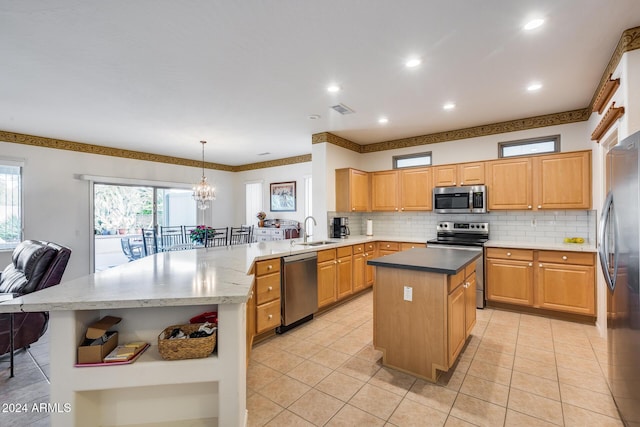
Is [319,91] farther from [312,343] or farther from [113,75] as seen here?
[312,343]

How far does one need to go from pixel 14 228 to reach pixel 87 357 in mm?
5007

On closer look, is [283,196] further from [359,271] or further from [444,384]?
[444,384]

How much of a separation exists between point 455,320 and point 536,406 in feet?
2.31

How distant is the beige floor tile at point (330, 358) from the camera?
261 cm

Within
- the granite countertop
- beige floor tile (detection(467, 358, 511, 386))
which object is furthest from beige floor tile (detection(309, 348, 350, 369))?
the granite countertop

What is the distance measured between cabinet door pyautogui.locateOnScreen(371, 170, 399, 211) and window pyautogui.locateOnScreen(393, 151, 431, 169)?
387 mm

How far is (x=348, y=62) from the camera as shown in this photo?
8.77ft

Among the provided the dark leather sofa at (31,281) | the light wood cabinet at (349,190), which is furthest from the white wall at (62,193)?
the light wood cabinet at (349,190)

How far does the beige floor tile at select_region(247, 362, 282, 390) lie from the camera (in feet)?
7.55

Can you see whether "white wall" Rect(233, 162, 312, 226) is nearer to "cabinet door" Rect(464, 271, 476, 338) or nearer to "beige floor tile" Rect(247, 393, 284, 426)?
"cabinet door" Rect(464, 271, 476, 338)

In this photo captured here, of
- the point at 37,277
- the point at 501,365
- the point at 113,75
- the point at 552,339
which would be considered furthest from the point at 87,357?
the point at 552,339

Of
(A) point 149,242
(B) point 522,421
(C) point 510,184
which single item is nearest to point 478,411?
(B) point 522,421

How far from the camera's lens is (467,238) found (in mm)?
4543

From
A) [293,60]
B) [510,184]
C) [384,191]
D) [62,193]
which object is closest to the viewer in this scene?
[293,60]
